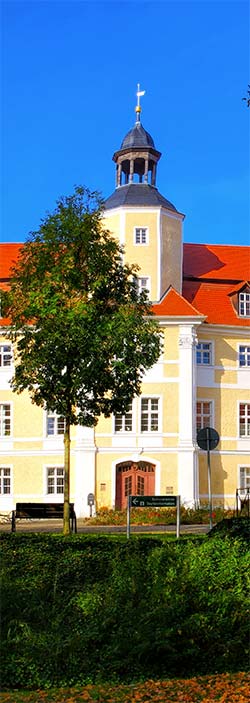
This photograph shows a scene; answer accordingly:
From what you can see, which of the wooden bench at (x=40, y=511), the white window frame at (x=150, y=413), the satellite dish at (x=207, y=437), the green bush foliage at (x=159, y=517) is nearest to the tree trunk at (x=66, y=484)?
the satellite dish at (x=207, y=437)

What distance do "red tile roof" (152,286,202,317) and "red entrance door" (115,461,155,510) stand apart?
21.8ft

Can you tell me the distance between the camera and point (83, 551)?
11.9 metres

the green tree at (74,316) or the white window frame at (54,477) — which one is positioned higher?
the green tree at (74,316)

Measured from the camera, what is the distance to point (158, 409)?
41938 mm

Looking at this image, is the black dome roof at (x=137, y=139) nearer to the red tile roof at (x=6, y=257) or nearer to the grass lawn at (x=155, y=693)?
the red tile roof at (x=6, y=257)

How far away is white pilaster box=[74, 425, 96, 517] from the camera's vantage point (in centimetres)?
4131

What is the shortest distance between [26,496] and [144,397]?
6.76m

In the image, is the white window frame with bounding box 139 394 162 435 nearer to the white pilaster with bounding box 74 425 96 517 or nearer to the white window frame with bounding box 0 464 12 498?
the white pilaster with bounding box 74 425 96 517

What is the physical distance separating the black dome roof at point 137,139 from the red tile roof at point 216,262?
6.10 metres

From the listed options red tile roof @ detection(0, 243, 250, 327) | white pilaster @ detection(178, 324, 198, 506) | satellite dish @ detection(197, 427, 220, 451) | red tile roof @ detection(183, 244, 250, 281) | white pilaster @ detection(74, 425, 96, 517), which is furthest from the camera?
red tile roof @ detection(183, 244, 250, 281)

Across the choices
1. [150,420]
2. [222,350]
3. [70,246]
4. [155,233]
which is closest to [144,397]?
[150,420]

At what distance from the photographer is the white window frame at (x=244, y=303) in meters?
45.7

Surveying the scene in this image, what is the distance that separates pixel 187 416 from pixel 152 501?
19775 millimetres

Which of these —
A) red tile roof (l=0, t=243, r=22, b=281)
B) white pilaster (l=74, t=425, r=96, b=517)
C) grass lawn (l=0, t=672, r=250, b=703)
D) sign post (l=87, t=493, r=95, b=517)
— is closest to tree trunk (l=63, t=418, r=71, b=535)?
grass lawn (l=0, t=672, r=250, b=703)
